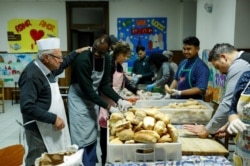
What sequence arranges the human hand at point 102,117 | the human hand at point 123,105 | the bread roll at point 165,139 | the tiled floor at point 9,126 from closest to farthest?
1. the bread roll at point 165,139
2. the human hand at point 123,105
3. the human hand at point 102,117
4. the tiled floor at point 9,126

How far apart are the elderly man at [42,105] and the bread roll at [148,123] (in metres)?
0.66

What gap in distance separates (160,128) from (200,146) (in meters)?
0.36

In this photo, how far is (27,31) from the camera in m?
7.63

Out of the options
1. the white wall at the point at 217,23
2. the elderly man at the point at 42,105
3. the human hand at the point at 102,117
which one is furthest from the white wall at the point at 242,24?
the elderly man at the point at 42,105

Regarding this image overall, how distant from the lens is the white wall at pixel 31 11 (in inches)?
298

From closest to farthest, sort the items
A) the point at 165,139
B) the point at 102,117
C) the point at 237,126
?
1. the point at 237,126
2. the point at 165,139
3. the point at 102,117

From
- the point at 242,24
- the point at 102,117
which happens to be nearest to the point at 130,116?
the point at 102,117

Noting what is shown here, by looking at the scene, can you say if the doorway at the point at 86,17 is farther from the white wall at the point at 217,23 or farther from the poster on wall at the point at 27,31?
the white wall at the point at 217,23

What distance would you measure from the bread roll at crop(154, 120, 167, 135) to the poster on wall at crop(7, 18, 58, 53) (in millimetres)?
6477

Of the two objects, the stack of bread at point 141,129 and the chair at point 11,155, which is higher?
the stack of bread at point 141,129

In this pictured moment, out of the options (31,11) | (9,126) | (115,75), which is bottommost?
(9,126)

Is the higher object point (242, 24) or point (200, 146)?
point (242, 24)

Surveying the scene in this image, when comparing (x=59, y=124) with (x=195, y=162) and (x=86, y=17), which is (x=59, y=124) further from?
(x=86, y=17)

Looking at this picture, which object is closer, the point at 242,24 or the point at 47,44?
the point at 47,44
